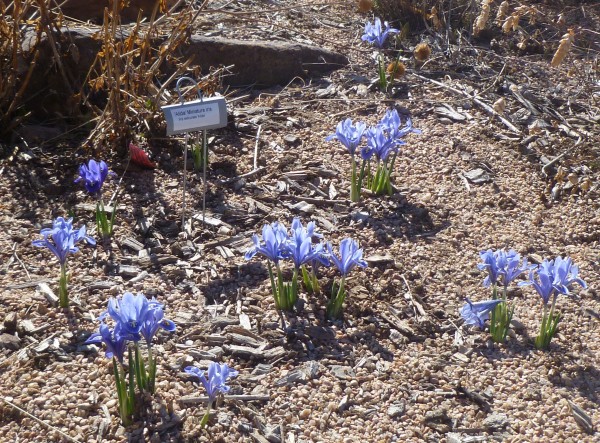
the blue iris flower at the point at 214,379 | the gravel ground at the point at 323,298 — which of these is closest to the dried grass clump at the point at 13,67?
the gravel ground at the point at 323,298

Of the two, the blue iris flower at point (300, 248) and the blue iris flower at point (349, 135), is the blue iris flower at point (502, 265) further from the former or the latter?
the blue iris flower at point (349, 135)

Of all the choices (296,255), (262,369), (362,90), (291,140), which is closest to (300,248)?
(296,255)

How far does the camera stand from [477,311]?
319 centimetres

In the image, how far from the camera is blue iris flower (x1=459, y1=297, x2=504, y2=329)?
316 centimetres

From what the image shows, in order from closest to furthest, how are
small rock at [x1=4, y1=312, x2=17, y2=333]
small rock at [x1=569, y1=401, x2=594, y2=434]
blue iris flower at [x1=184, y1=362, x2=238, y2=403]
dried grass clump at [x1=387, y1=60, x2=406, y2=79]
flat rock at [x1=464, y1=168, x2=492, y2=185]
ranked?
1. blue iris flower at [x1=184, y1=362, x2=238, y2=403]
2. small rock at [x1=569, y1=401, x2=594, y2=434]
3. small rock at [x1=4, y1=312, x2=17, y2=333]
4. flat rock at [x1=464, y1=168, x2=492, y2=185]
5. dried grass clump at [x1=387, y1=60, x2=406, y2=79]

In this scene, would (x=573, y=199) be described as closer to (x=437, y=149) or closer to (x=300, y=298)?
(x=437, y=149)

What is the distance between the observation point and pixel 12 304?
10.7 feet

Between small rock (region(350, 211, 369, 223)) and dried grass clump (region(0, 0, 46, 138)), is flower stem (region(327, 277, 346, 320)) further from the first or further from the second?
dried grass clump (region(0, 0, 46, 138))

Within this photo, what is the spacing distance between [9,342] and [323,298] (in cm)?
129

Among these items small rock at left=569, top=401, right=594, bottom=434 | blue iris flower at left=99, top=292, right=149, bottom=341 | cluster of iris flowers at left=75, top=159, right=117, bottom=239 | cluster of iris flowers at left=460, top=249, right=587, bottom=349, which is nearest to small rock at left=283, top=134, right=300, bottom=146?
cluster of iris flowers at left=75, top=159, right=117, bottom=239

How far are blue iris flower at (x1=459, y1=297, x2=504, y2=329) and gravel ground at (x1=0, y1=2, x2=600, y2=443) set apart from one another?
0.11 m

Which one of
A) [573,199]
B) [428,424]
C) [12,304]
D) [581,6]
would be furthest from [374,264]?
[581,6]

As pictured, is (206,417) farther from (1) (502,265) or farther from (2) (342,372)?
(1) (502,265)

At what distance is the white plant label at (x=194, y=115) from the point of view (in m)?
3.54
